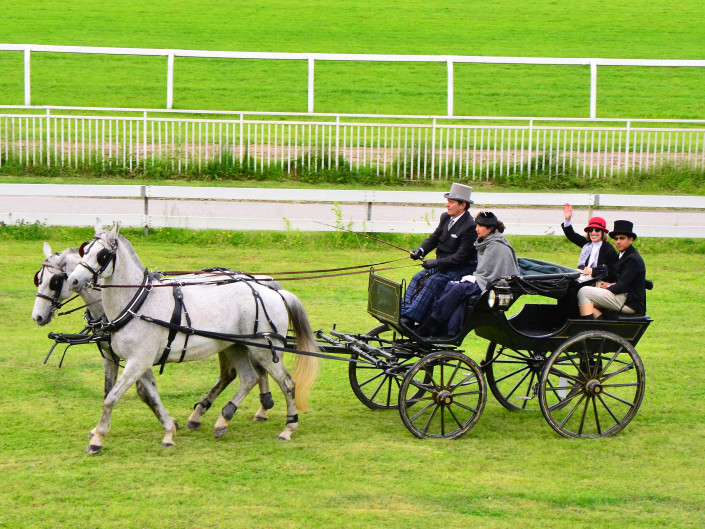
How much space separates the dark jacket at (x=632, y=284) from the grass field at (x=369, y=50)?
20.2 m

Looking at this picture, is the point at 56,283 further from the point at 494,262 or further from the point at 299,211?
the point at 299,211

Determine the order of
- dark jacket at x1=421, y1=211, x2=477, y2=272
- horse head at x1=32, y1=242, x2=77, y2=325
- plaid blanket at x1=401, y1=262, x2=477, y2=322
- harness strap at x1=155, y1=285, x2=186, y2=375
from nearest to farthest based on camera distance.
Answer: horse head at x1=32, y1=242, x2=77, y2=325, harness strap at x1=155, y1=285, x2=186, y2=375, plaid blanket at x1=401, y1=262, x2=477, y2=322, dark jacket at x1=421, y1=211, x2=477, y2=272

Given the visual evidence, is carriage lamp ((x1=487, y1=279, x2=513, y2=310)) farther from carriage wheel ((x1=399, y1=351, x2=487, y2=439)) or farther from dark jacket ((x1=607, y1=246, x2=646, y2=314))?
dark jacket ((x1=607, y1=246, x2=646, y2=314))

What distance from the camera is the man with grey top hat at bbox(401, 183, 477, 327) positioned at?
28.1ft

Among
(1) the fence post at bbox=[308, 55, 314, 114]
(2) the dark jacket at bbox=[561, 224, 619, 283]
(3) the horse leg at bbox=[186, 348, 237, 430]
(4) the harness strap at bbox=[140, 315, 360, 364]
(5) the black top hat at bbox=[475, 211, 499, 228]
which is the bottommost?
(3) the horse leg at bbox=[186, 348, 237, 430]

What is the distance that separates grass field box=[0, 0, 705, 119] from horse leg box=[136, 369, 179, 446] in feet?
68.2

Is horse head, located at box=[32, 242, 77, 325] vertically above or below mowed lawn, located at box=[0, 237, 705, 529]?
above

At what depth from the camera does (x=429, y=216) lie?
1823cm

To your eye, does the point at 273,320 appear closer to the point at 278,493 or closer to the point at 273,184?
the point at 278,493

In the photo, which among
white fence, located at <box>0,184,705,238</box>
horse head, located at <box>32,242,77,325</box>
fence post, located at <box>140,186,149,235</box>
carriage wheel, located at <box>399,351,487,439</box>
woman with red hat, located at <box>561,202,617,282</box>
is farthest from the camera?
fence post, located at <box>140,186,149,235</box>

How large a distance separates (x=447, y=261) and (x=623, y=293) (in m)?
1.57

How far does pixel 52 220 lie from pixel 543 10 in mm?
32750

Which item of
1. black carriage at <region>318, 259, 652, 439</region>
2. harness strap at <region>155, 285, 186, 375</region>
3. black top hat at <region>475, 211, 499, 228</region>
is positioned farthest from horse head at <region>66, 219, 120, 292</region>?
black top hat at <region>475, 211, 499, 228</region>

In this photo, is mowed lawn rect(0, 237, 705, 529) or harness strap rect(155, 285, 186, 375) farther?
harness strap rect(155, 285, 186, 375)
